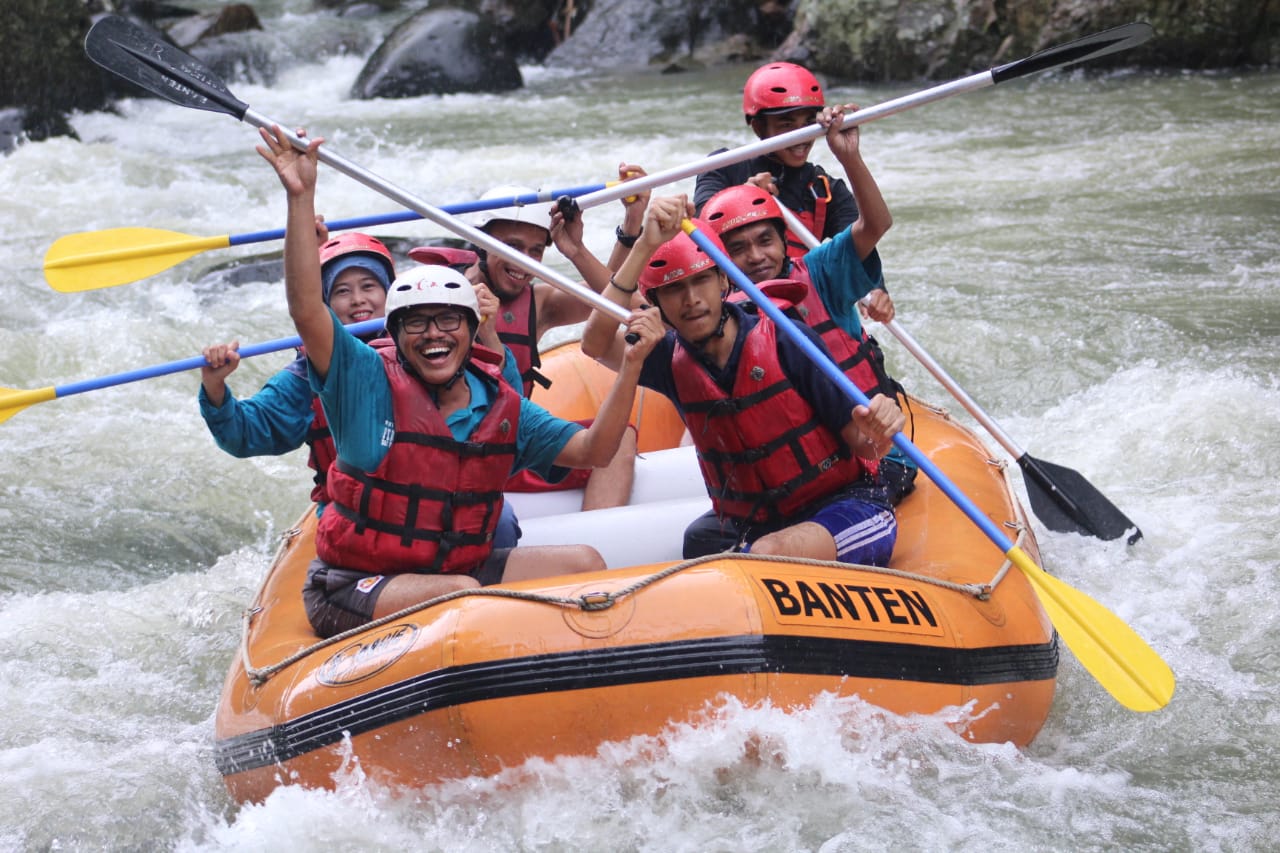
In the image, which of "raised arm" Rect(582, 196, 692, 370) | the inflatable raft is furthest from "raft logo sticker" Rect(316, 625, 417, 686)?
"raised arm" Rect(582, 196, 692, 370)

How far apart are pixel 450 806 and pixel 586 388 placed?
81.0 inches

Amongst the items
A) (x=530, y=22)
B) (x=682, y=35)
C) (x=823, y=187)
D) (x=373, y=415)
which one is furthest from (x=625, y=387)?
(x=530, y=22)

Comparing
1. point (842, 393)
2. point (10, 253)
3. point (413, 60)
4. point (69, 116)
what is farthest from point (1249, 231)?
point (69, 116)

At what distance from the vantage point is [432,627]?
10.3ft

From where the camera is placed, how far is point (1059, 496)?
4.96 metres

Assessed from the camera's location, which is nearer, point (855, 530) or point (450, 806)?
point (450, 806)

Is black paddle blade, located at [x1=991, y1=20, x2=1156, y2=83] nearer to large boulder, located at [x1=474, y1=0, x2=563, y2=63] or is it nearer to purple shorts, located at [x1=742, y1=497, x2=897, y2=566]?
purple shorts, located at [x1=742, y1=497, x2=897, y2=566]

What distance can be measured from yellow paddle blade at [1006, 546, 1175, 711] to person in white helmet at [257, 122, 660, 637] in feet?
3.77

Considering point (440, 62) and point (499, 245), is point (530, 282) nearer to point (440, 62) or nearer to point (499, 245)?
point (499, 245)

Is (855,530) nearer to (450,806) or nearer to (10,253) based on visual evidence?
(450,806)

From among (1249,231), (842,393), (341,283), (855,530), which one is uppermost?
(341,283)

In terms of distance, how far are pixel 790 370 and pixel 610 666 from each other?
955 mm

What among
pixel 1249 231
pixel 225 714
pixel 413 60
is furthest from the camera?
pixel 413 60

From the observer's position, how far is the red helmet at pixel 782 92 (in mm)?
4516
